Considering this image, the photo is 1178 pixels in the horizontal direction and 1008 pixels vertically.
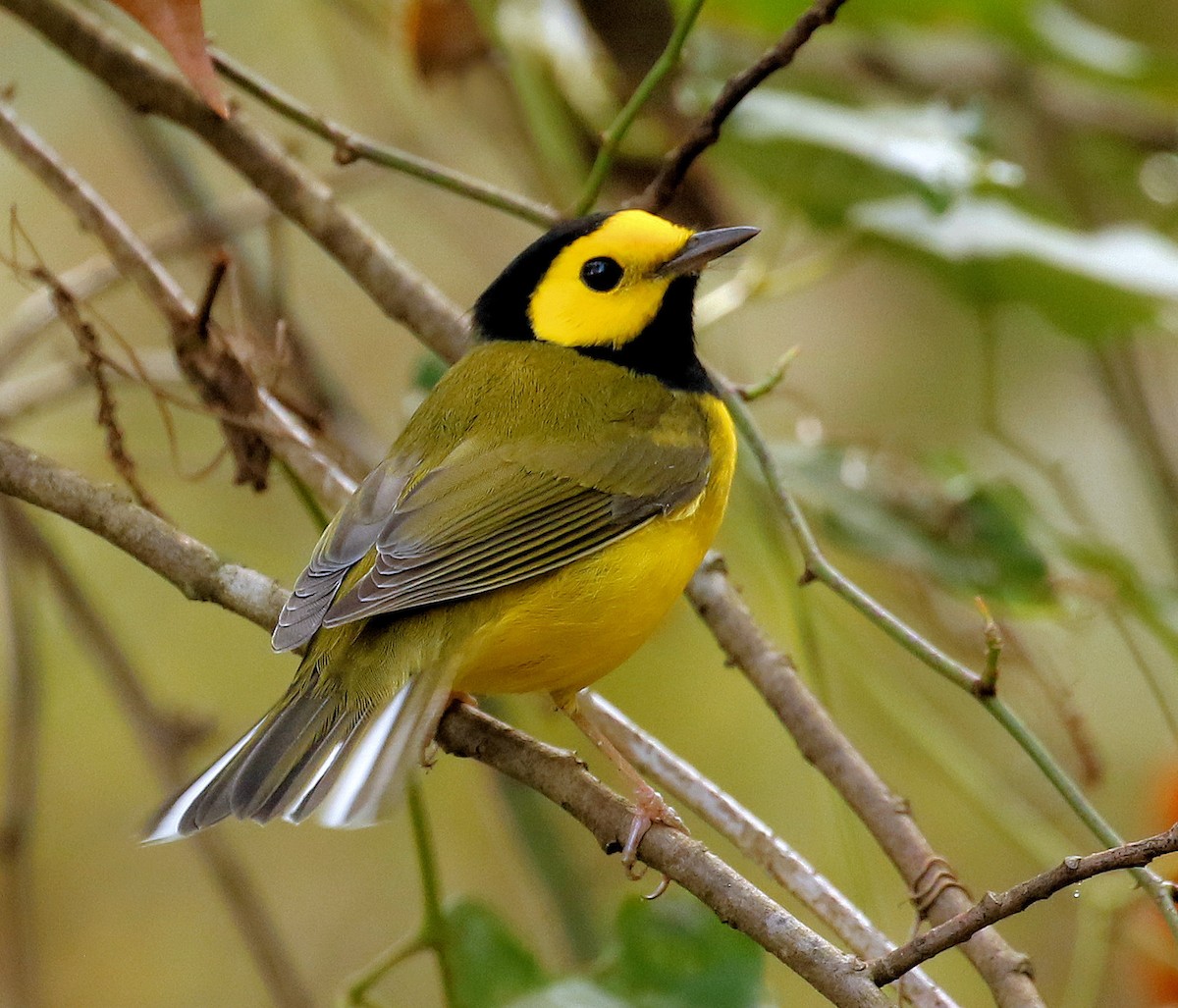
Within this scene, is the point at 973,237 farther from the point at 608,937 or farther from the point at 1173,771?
the point at 608,937

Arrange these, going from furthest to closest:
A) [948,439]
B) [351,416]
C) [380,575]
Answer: [948,439] < [351,416] < [380,575]

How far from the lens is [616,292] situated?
3092 millimetres

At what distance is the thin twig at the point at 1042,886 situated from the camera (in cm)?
150

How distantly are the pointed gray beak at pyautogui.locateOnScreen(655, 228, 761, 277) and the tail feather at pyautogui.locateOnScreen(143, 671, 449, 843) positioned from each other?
1107 millimetres

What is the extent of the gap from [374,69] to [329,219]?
246 cm

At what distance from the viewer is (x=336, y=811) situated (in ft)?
6.20

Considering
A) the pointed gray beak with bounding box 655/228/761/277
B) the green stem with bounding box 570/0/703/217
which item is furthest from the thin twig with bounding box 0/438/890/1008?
the pointed gray beak with bounding box 655/228/761/277

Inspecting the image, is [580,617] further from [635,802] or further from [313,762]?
[313,762]

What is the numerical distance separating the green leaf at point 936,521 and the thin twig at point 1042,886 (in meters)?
1.77

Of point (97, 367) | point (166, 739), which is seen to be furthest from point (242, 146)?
point (166, 739)

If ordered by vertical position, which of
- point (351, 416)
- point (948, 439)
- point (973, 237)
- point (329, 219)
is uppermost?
point (329, 219)

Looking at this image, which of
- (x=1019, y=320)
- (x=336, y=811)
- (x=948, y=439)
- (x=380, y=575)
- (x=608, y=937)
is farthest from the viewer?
(x=1019, y=320)

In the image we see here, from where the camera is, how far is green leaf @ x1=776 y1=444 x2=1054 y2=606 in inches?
130

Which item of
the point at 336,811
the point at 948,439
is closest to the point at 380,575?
the point at 336,811
